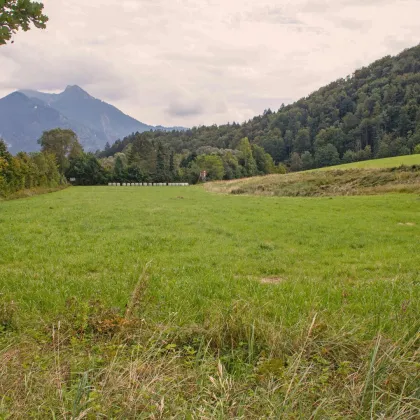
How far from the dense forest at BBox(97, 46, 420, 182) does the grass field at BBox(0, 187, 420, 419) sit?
96913mm

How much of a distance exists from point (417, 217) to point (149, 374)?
18265 millimetres

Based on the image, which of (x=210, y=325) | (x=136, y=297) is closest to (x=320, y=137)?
(x=136, y=297)

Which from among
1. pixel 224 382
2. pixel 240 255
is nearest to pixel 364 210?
pixel 240 255

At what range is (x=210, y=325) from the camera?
5090 mm

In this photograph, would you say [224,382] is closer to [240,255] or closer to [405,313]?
[405,313]

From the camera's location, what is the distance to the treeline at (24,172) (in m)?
40.4

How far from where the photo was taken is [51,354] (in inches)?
165

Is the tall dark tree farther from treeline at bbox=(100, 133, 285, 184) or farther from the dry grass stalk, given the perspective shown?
the dry grass stalk

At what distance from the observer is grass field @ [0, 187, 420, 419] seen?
3.21m

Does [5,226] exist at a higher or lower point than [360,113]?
lower

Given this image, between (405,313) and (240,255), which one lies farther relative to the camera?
(240,255)

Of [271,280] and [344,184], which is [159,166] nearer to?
[344,184]

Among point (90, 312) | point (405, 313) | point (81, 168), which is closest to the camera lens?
point (405, 313)

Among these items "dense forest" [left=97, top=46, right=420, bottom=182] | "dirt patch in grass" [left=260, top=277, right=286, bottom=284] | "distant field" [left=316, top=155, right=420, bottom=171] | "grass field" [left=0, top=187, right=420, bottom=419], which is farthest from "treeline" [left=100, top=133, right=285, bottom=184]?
"dirt patch in grass" [left=260, top=277, right=286, bottom=284]
